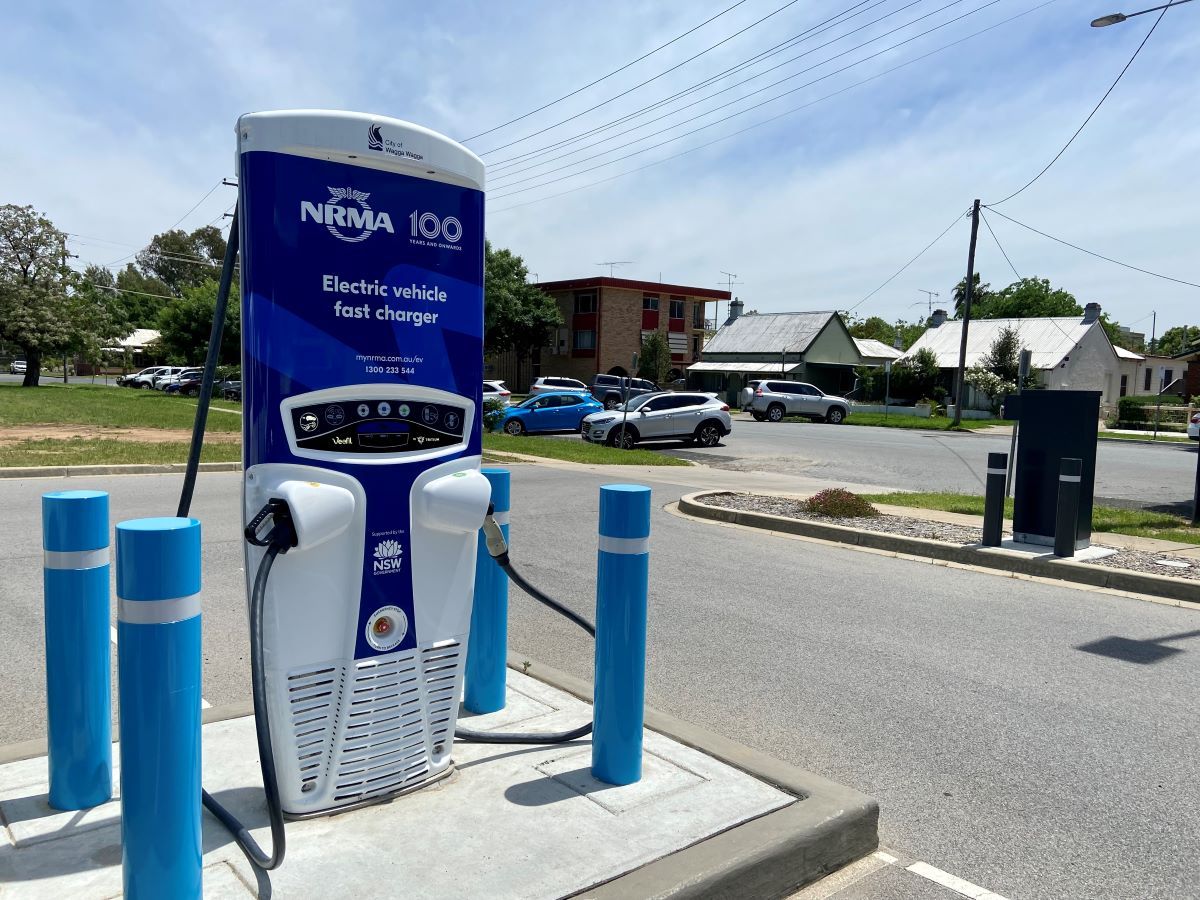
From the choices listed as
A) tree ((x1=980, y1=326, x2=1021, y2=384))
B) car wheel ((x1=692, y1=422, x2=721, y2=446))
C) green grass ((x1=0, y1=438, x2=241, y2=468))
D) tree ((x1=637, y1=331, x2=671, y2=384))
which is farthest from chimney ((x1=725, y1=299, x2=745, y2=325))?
green grass ((x1=0, y1=438, x2=241, y2=468))

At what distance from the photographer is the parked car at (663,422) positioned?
76.2ft

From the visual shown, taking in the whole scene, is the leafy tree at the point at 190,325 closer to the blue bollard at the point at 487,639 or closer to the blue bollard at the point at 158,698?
the blue bollard at the point at 487,639

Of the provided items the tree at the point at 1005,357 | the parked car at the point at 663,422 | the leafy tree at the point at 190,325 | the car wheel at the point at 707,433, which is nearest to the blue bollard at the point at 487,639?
the parked car at the point at 663,422

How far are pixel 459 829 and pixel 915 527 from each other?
26.9 feet

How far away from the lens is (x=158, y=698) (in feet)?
7.86

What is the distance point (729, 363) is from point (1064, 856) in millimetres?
55149

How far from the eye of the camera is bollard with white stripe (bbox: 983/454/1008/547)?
915cm

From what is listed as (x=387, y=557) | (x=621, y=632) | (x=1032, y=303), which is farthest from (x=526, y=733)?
(x=1032, y=303)

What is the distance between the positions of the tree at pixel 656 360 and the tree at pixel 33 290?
103 ft

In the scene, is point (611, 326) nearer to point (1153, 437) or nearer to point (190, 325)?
point (190, 325)

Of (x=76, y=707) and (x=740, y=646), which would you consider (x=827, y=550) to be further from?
(x=76, y=707)

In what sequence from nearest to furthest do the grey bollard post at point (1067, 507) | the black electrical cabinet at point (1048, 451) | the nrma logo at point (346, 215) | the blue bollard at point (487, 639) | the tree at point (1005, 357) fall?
the nrma logo at point (346, 215) → the blue bollard at point (487, 639) → the grey bollard post at point (1067, 507) → the black electrical cabinet at point (1048, 451) → the tree at point (1005, 357)

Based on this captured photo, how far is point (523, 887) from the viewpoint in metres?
2.82

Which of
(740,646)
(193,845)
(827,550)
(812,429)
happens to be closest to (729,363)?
(812,429)
